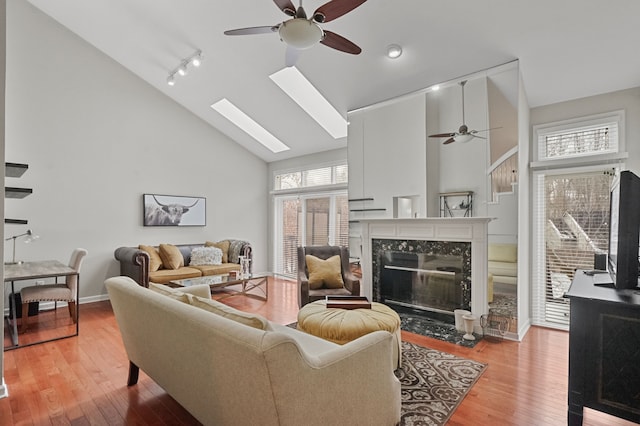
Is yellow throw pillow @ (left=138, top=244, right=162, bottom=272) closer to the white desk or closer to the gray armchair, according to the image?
the white desk

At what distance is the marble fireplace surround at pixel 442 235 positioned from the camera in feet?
12.4

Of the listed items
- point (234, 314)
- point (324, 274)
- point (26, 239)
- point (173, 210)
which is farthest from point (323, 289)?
point (26, 239)

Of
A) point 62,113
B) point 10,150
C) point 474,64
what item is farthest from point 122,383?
Answer: point 474,64

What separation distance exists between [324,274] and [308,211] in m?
2.71

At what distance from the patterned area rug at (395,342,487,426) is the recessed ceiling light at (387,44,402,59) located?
128 inches

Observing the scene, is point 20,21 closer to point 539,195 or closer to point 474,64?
point 474,64

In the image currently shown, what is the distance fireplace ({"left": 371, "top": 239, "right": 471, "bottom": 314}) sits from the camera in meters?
4.06

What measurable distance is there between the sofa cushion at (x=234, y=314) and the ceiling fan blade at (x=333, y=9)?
6.93 feet

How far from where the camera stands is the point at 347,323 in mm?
2668

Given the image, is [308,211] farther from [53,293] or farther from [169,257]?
[53,293]

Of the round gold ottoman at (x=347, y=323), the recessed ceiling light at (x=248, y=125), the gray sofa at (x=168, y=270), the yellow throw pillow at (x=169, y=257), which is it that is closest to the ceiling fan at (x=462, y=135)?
the round gold ottoman at (x=347, y=323)

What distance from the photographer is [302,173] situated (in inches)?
281

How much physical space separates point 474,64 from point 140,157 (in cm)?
542

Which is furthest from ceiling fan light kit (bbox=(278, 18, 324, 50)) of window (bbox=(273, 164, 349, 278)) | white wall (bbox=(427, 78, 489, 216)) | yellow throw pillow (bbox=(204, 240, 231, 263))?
yellow throw pillow (bbox=(204, 240, 231, 263))
